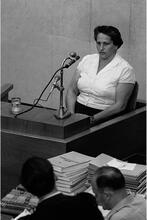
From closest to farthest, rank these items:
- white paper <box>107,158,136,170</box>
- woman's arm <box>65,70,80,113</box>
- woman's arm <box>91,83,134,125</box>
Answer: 1. white paper <box>107,158,136,170</box>
2. woman's arm <box>91,83,134,125</box>
3. woman's arm <box>65,70,80,113</box>

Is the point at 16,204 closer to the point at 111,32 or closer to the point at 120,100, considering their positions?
the point at 120,100

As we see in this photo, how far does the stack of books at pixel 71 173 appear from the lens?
4.66 metres

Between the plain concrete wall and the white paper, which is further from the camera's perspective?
the plain concrete wall

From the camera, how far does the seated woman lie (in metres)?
5.94

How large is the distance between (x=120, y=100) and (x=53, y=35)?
6.97 ft

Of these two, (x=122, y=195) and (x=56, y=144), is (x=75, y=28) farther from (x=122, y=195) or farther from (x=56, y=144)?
(x=122, y=195)

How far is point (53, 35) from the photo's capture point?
25.6 ft

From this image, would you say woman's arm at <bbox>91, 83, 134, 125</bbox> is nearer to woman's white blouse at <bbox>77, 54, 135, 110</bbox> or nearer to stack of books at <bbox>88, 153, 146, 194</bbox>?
woman's white blouse at <bbox>77, 54, 135, 110</bbox>

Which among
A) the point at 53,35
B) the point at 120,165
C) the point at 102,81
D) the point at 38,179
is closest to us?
the point at 38,179

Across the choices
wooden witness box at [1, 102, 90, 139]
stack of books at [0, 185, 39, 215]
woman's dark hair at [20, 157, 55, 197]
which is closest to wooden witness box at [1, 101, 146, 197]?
wooden witness box at [1, 102, 90, 139]

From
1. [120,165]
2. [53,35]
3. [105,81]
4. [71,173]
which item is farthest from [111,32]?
[53,35]

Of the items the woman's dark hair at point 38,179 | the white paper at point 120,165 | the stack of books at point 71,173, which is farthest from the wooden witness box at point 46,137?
the woman's dark hair at point 38,179

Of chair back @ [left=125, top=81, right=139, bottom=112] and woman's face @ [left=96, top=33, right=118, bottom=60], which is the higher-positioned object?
woman's face @ [left=96, top=33, right=118, bottom=60]

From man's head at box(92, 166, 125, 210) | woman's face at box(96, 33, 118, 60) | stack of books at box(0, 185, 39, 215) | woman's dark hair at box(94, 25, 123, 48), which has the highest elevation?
woman's dark hair at box(94, 25, 123, 48)
